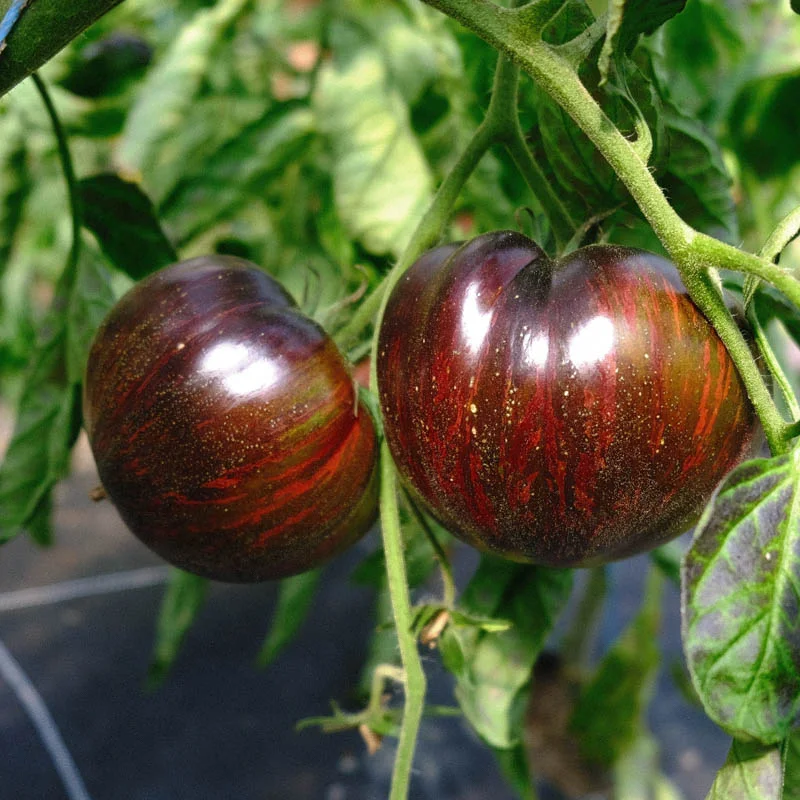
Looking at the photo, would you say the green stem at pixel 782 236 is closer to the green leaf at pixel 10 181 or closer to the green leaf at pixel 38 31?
the green leaf at pixel 38 31

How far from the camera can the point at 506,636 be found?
47cm

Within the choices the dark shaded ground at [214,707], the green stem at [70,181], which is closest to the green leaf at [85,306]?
the green stem at [70,181]

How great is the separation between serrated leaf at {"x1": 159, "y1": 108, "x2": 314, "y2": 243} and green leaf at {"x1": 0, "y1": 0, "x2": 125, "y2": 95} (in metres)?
0.39

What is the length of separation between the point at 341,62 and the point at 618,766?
0.72 meters

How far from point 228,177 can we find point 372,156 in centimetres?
13

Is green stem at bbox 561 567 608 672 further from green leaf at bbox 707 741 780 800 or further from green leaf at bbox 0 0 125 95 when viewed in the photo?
green leaf at bbox 0 0 125 95

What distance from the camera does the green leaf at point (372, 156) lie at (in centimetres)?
59

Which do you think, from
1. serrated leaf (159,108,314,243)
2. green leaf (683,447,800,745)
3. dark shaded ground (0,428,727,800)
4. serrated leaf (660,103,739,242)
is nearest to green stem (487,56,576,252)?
serrated leaf (660,103,739,242)

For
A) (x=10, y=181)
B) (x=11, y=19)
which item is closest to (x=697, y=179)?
(x=11, y=19)

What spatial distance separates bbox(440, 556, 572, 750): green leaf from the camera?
1.52ft

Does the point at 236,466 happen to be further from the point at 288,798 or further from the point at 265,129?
the point at 288,798

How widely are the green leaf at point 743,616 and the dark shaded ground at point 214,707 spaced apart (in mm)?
649

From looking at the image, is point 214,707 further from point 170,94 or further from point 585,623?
point 170,94

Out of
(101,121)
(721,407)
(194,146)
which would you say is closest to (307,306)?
(721,407)
